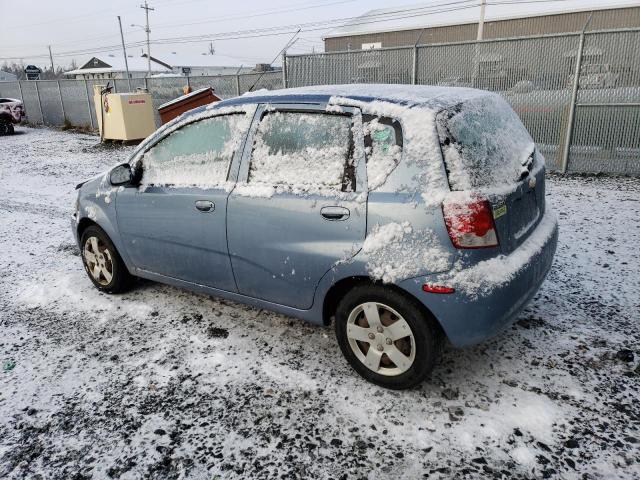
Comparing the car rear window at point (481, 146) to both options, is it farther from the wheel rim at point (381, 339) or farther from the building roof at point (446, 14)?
the building roof at point (446, 14)

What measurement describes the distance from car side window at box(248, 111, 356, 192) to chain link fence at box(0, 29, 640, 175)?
6088mm

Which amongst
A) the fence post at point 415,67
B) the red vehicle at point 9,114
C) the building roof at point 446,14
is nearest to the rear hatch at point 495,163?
the fence post at point 415,67

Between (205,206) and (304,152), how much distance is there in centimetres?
85

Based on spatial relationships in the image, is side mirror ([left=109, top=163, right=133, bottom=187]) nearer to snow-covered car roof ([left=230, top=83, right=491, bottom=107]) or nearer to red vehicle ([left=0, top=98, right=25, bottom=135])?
snow-covered car roof ([left=230, top=83, right=491, bottom=107])

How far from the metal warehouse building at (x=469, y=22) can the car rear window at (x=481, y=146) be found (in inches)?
814

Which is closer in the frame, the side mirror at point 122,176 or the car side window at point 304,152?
the car side window at point 304,152

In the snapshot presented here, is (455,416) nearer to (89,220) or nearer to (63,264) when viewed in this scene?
(89,220)

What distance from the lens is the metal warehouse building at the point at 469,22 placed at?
84.2ft

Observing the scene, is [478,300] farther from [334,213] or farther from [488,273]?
[334,213]

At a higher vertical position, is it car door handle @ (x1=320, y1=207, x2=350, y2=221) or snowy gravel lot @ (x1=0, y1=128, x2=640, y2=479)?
car door handle @ (x1=320, y1=207, x2=350, y2=221)

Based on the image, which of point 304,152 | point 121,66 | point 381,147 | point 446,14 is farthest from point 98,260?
point 121,66

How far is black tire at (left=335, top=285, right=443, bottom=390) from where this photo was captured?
8.61ft

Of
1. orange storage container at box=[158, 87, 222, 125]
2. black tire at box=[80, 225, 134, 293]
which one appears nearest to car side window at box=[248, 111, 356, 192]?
black tire at box=[80, 225, 134, 293]

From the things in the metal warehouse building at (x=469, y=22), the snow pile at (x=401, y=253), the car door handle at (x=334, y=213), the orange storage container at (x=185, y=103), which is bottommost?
the snow pile at (x=401, y=253)
